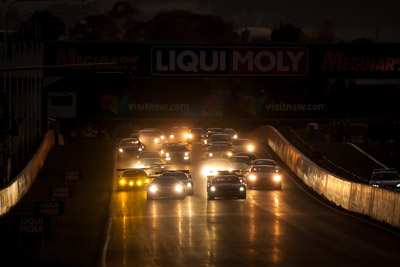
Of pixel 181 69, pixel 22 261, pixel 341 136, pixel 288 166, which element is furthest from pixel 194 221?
pixel 341 136

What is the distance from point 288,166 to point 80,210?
69.7ft

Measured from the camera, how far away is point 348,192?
30875 mm

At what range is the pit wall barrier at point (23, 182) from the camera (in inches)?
1189

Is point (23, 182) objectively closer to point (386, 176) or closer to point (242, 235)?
point (386, 176)

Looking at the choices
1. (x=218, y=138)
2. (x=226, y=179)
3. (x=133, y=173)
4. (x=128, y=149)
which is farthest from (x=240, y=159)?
(x=218, y=138)

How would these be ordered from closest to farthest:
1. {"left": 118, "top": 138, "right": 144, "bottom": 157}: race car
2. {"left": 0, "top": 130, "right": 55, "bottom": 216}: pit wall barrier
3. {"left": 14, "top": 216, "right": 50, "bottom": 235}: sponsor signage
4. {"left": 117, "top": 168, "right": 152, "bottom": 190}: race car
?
1. {"left": 14, "top": 216, "right": 50, "bottom": 235}: sponsor signage
2. {"left": 0, "top": 130, "right": 55, "bottom": 216}: pit wall barrier
3. {"left": 117, "top": 168, "right": 152, "bottom": 190}: race car
4. {"left": 118, "top": 138, "right": 144, "bottom": 157}: race car

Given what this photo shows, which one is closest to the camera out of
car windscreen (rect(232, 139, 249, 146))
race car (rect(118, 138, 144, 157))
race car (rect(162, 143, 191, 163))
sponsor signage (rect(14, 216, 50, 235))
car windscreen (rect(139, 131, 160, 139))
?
sponsor signage (rect(14, 216, 50, 235))

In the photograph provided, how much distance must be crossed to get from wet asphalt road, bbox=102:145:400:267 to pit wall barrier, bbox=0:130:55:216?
401 cm

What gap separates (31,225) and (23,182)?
1689 centimetres

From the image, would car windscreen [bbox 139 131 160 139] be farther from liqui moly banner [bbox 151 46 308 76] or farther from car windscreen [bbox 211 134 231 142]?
liqui moly banner [bbox 151 46 308 76]

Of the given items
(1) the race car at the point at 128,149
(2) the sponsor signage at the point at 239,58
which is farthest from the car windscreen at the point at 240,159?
(1) the race car at the point at 128,149

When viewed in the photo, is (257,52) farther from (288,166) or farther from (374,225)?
(374,225)

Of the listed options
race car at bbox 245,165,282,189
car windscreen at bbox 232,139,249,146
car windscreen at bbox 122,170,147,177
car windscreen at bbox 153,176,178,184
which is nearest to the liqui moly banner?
car windscreen at bbox 232,139,249,146

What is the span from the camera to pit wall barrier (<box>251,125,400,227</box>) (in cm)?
2497
